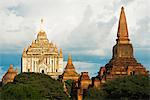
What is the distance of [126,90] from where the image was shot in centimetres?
6881

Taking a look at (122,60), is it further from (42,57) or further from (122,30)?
(42,57)

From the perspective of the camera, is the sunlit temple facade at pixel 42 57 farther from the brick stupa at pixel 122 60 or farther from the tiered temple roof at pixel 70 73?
the brick stupa at pixel 122 60

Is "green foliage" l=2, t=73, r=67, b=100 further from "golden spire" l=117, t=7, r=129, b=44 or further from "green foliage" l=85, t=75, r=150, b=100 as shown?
"golden spire" l=117, t=7, r=129, b=44

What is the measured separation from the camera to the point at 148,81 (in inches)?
2758

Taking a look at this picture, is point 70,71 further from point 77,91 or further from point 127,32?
point 77,91

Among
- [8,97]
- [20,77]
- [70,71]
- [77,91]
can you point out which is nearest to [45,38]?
[70,71]

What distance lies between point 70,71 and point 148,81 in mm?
54228

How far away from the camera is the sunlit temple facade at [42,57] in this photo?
165 meters

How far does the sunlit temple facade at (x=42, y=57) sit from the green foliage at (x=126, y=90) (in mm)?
90907

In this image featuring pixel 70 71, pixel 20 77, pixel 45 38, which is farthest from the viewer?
pixel 45 38

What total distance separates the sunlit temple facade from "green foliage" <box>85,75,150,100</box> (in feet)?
298

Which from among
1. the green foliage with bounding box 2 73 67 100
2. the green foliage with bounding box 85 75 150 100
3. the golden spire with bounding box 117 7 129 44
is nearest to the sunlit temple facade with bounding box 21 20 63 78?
the green foliage with bounding box 2 73 67 100

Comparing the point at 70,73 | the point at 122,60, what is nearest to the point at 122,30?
the point at 122,60

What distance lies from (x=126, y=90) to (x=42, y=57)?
3830 inches
